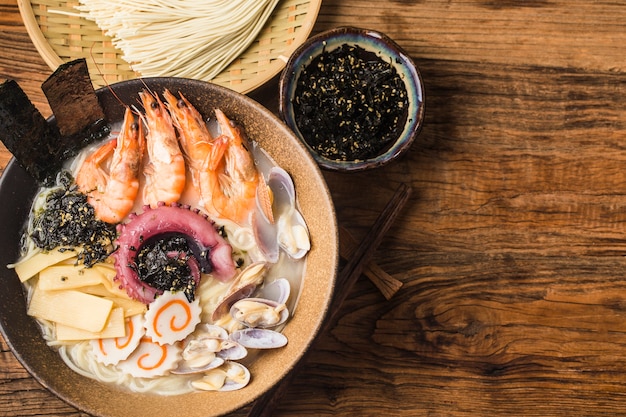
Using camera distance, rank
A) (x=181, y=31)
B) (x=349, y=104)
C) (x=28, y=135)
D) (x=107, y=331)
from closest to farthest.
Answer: (x=28, y=135), (x=107, y=331), (x=349, y=104), (x=181, y=31)

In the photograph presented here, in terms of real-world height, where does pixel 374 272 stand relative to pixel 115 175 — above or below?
above

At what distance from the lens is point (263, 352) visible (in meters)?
2.14

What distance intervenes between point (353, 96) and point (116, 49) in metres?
0.92

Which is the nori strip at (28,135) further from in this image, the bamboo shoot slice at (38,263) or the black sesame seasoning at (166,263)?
the black sesame seasoning at (166,263)

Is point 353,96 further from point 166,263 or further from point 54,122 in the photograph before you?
point 54,122

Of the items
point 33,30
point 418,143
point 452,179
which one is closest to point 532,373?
point 452,179

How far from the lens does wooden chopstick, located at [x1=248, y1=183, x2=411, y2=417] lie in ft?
7.76

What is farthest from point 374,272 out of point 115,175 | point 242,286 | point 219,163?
point 115,175

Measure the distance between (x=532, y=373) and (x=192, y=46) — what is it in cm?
180

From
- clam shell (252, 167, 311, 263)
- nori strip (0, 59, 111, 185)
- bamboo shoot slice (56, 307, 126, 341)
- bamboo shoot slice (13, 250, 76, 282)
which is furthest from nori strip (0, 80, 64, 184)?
clam shell (252, 167, 311, 263)

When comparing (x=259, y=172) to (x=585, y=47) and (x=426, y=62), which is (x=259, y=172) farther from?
(x=585, y=47)

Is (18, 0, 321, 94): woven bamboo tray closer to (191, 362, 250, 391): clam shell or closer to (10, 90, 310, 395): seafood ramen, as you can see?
(10, 90, 310, 395): seafood ramen

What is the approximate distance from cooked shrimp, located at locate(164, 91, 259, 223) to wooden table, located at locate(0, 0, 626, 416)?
47cm

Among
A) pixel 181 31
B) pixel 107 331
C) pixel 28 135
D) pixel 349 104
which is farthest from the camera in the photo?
pixel 181 31
